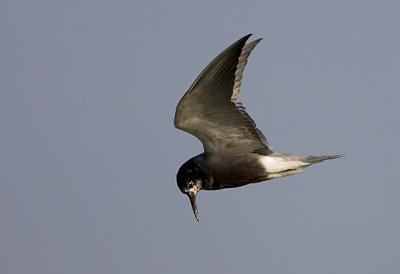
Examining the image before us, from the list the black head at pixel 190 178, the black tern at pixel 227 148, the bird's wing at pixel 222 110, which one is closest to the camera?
the bird's wing at pixel 222 110

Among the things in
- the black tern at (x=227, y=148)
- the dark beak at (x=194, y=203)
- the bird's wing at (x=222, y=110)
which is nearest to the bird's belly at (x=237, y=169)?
the black tern at (x=227, y=148)

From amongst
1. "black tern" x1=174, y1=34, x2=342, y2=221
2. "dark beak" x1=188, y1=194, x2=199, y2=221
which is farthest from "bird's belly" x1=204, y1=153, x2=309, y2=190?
"dark beak" x1=188, y1=194, x2=199, y2=221

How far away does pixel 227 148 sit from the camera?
16.8 m

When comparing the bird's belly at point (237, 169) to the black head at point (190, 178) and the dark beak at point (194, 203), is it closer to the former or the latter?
the black head at point (190, 178)

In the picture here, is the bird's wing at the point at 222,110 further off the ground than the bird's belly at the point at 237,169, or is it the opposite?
the bird's wing at the point at 222,110

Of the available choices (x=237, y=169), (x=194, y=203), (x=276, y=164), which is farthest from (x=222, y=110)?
(x=194, y=203)

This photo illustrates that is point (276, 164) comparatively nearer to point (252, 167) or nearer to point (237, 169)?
point (252, 167)

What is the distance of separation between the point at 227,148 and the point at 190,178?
84 centimetres

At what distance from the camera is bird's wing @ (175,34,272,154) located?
49.4ft

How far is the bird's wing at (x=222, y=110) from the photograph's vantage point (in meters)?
15.0

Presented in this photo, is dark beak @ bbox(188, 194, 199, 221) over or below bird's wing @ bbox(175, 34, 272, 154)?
below

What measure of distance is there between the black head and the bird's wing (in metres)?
0.38

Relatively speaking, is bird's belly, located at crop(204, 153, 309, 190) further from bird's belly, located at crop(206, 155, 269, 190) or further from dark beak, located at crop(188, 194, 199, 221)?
dark beak, located at crop(188, 194, 199, 221)

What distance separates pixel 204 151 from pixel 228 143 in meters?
0.52
